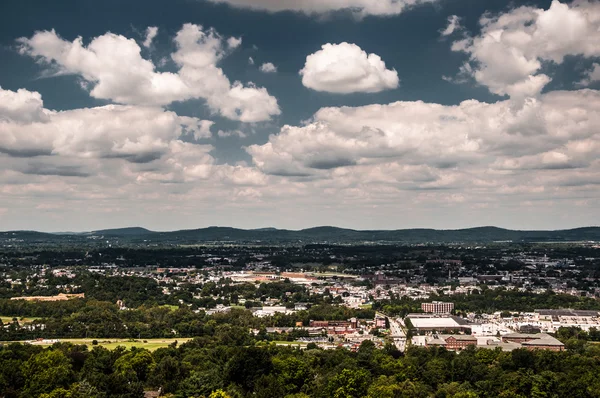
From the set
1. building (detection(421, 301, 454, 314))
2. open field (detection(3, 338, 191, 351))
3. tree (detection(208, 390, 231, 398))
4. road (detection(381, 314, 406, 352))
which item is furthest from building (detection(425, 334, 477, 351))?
tree (detection(208, 390, 231, 398))

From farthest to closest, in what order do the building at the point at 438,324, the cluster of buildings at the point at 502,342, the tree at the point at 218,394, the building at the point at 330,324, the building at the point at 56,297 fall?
the building at the point at 56,297
the building at the point at 330,324
the building at the point at 438,324
the cluster of buildings at the point at 502,342
the tree at the point at 218,394

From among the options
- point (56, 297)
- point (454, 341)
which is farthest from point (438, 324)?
point (56, 297)

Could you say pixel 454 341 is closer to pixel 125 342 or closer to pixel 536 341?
pixel 536 341

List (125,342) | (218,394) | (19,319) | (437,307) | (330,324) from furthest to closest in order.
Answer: (437,307), (330,324), (19,319), (125,342), (218,394)

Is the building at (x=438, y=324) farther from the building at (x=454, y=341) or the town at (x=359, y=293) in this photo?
the building at (x=454, y=341)

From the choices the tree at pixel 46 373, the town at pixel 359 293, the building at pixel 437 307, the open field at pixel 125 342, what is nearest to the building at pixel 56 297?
the town at pixel 359 293

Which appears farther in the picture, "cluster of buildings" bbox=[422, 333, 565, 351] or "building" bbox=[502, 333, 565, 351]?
"cluster of buildings" bbox=[422, 333, 565, 351]

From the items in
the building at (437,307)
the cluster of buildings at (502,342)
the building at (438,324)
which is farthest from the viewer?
the building at (437,307)

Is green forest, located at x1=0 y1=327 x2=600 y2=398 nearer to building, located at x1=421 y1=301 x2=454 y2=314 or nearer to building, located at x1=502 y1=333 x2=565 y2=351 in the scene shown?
building, located at x1=502 y1=333 x2=565 y2=351

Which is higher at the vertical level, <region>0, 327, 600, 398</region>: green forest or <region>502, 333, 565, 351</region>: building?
<region>0, 327, 600, 398</region>: green forest

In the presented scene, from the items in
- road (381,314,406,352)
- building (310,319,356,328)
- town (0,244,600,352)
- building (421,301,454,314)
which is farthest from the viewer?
building (421,301,454,314)
